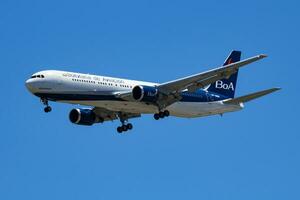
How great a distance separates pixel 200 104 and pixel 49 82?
14151mm

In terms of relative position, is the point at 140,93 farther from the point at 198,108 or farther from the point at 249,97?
the point at 249,97

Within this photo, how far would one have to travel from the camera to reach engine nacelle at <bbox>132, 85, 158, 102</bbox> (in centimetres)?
7344

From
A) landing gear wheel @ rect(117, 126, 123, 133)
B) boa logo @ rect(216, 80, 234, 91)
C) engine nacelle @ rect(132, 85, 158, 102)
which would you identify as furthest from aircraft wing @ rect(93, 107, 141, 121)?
boa logo @ rect(216, 80, 234, 91)

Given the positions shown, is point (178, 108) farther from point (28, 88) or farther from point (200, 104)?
point (28, 88)

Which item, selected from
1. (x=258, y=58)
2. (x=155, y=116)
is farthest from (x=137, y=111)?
(x=258, y=58)

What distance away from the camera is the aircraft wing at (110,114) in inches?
3179

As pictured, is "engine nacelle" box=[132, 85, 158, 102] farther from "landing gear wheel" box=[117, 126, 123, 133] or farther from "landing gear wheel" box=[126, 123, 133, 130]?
"landing gear wheel" box=[117, 126, 123, 133]

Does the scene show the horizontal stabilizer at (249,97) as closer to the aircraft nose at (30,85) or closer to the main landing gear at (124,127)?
the main landing gear at (124,127)

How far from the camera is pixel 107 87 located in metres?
74.2

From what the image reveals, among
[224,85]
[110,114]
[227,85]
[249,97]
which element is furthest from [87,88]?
[227,85]

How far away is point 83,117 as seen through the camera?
266 ft

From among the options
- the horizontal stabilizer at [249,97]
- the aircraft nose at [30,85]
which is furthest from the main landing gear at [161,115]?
the aircraft nose at [30,85]

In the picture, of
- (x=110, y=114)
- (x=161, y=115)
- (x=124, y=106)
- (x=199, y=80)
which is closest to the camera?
(x=199, y=80)

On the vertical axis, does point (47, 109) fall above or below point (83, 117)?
below
